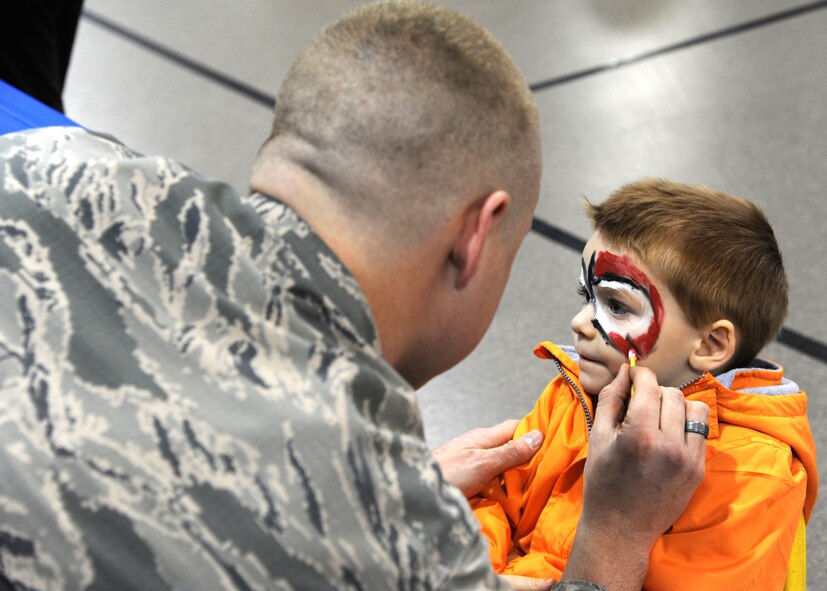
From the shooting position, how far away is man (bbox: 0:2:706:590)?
717 millimetres

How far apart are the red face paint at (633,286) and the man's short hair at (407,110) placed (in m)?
0.33

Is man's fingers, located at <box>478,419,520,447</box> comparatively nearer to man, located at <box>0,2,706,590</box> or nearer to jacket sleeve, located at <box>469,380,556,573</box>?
jacket sleeve, located at <box>469,380,556,573</box>

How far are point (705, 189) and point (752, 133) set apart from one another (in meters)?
1.38

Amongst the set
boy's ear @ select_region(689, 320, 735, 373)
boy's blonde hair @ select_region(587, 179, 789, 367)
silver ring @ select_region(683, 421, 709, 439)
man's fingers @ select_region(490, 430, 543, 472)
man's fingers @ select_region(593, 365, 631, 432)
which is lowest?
man's fingers @ select_region(490, 430, 543, 472)

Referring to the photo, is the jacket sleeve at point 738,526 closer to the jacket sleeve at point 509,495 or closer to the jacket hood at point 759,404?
the jacket hood at point 759,404

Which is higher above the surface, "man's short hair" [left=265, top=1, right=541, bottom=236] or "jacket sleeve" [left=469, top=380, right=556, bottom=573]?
"man's short hair" [left=265, top=1, right=541, bottom=236]

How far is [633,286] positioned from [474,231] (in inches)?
15.3

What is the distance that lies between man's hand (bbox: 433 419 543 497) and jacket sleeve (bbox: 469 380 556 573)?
0.02 metres

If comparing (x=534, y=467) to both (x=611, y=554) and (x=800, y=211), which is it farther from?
(x=800, y=211)

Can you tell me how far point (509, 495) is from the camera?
4.41 feet

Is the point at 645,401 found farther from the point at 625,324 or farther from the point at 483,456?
the point at 483,456

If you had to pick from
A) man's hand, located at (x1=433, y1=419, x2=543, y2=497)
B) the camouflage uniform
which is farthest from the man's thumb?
the camouflage uniform

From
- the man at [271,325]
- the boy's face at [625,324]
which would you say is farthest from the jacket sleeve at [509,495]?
the man at [271,325]

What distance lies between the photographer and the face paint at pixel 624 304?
4.00 feet
